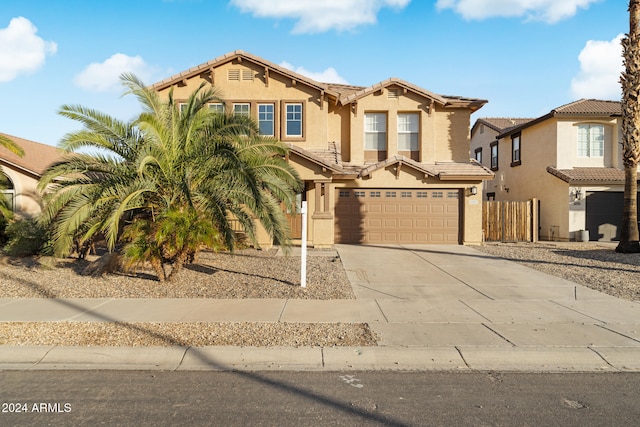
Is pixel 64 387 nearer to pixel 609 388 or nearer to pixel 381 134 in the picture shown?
pixel 609 388

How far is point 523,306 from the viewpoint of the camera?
8.03 m

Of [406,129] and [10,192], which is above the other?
[406,129]

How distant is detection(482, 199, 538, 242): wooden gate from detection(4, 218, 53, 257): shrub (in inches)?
665

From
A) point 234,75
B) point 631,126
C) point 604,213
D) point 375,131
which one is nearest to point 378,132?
point 375,131

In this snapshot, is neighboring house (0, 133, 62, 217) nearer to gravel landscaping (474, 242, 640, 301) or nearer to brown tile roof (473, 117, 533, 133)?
gravel landscaping (474, 242, 640, 301)

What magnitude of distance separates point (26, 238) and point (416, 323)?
11.7m

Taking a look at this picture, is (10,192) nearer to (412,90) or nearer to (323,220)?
(323,220)

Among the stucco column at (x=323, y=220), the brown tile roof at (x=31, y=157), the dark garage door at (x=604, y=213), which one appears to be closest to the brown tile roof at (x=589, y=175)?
the dark garage door at (x=604, y=213)

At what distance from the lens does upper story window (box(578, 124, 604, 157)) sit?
19500mm

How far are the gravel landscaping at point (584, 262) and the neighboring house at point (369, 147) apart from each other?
237 cm

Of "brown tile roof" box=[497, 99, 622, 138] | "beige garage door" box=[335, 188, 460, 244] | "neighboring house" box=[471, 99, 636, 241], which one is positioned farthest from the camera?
"brown tile roof" box=[497, 99, 622, 138]

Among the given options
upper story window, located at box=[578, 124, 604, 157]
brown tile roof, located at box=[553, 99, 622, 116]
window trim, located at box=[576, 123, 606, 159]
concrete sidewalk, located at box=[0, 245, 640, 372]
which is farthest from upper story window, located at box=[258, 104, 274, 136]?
upper story window, located at box=[578, 124, 604, 157]

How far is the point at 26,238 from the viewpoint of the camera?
12273mm

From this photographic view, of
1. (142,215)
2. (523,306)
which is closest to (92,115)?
(142,215)
